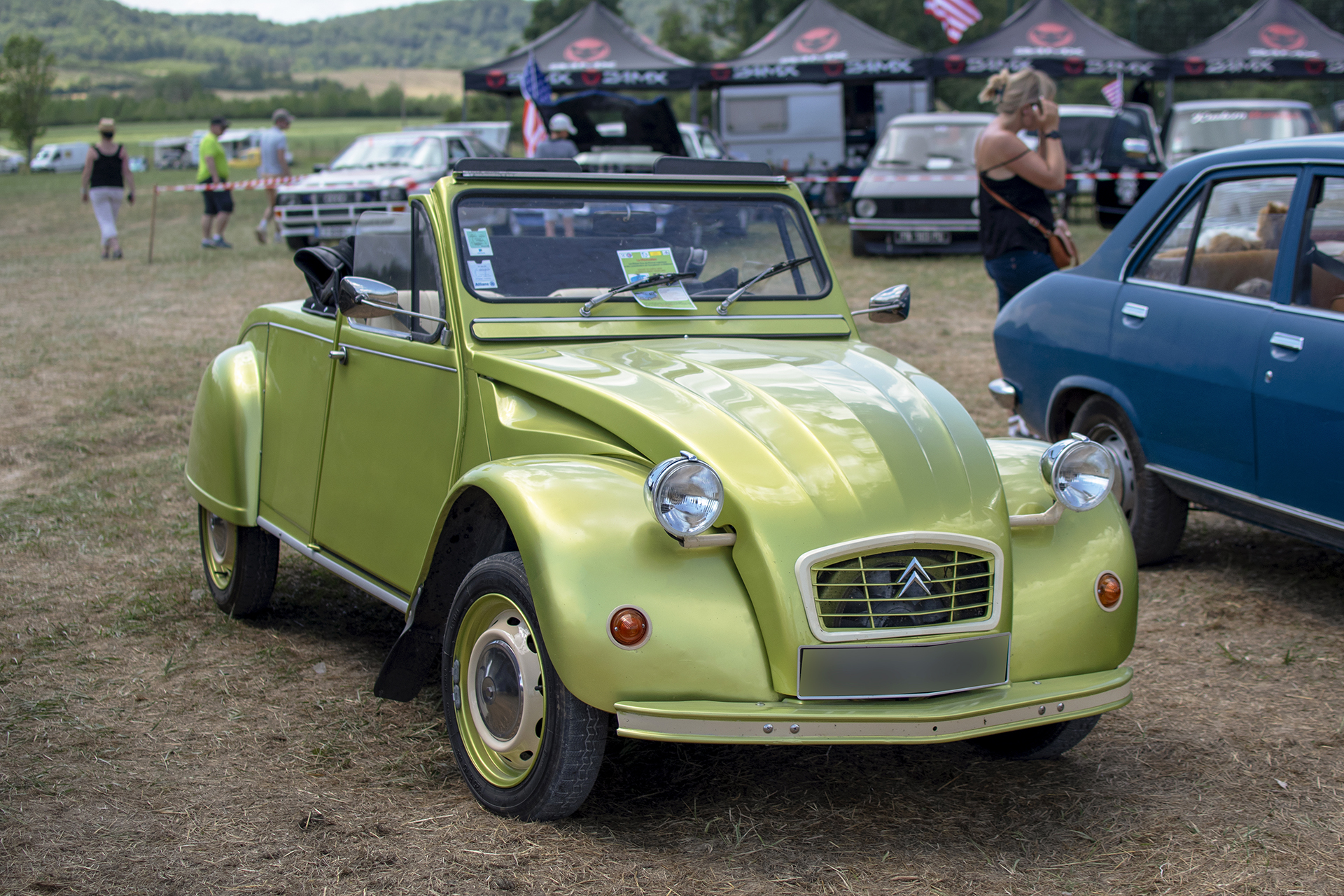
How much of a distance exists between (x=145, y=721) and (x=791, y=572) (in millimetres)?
2210

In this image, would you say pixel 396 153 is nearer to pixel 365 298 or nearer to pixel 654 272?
pixel 654 272

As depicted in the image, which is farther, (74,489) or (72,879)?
(74,489)

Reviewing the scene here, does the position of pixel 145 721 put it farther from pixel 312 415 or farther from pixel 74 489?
pixel 74 489

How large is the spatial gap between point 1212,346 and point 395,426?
→ 3099 millimetres

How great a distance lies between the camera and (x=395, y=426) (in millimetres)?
3840

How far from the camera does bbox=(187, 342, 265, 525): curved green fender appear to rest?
4613 millimetres

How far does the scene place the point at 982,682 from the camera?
2.87 meters

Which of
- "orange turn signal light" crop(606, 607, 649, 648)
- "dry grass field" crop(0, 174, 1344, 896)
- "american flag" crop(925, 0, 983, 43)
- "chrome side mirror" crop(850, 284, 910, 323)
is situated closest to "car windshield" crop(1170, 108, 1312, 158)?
"american flag" crop(925, 0, 983, 43)

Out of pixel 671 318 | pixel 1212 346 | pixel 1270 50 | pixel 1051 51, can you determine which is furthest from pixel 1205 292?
pixel 1270 50

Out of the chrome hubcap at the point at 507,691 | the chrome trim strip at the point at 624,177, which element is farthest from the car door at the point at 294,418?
the chrome hubcap at the point at 507,691

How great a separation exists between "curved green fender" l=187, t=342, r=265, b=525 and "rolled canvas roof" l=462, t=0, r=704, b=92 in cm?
1868

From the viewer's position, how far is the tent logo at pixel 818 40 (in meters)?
22.8

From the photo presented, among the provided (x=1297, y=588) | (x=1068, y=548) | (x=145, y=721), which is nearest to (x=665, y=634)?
(x=1068, y=548)

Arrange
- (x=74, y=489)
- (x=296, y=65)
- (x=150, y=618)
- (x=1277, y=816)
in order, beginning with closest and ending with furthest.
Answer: (x=1277, y=816) < (x=150, y=618) < (x=74, y=489) < (x=296, y=65)
